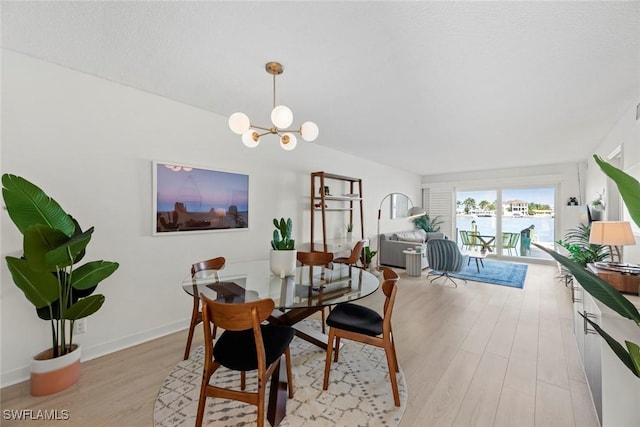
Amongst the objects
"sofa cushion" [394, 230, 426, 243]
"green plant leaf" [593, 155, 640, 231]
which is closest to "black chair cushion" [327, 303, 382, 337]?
"green plant leaf" [593, 155, 640, 231]

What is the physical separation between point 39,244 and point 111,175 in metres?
0.85

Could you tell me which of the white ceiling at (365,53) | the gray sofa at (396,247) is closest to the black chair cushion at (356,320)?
the white ceiling at (365,53)

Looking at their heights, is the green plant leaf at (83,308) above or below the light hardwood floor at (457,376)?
above

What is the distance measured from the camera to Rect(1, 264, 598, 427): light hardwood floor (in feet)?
5.40

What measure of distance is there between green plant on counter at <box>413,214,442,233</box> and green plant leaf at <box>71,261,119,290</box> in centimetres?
732

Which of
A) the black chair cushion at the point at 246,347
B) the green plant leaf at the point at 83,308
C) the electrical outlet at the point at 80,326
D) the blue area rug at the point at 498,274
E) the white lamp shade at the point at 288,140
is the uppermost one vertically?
the white lamp shade at the point at 288,140

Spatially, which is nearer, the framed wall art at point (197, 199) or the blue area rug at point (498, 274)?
the framed wall art at point (197, 199)

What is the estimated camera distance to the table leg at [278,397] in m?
1.58

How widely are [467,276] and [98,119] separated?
5.99m

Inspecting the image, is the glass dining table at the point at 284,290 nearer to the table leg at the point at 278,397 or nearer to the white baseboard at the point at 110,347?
the table leg at the point at 278,397

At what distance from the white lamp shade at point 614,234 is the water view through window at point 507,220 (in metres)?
5.02

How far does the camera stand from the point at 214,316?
140 centimetres

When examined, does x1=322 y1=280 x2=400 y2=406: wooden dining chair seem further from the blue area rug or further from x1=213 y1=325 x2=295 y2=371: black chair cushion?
the blue area rug

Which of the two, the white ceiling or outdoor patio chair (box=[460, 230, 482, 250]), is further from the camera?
outdoor patio chair (box=[460, 230, 482, 250])
